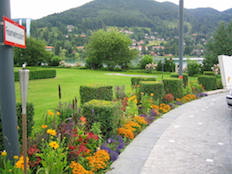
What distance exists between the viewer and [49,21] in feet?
316

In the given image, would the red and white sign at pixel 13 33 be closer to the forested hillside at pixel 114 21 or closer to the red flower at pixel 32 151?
the red flower at pixel 32 151

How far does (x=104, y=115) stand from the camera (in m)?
4.52

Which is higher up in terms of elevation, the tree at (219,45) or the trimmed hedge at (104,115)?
the tree at (219,45)

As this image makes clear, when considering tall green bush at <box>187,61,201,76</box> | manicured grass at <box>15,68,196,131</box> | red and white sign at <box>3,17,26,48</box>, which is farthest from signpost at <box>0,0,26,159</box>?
tall green bush at <box>187,61,201,76</box>

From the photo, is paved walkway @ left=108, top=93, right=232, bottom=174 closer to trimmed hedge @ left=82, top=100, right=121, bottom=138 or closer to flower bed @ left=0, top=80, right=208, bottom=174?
flower bed @ left=0, top=80, right=208, bottom=174

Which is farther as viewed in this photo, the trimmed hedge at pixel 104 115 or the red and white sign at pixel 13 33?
the trimmed hedge at pixel 104 115

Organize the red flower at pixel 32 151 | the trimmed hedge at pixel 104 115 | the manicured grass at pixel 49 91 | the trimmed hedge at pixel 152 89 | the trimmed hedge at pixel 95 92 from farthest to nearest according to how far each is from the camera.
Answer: the manicured grass at pixel 49 91 < the trimmed hedge at pixel 152 89 < the trimmed hedge at pixel 95 92 < the trimmed hedge at pixel 104 115 < the red flower at pixel 32 151

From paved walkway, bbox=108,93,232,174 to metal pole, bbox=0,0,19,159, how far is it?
142 centimetres

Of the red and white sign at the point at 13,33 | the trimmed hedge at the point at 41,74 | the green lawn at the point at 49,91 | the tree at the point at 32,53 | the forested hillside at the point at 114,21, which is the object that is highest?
the forested hillside at the point at 114,21

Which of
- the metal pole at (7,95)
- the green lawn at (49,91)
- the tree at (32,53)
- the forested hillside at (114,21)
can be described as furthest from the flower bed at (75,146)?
the forested hillside at (114,21)

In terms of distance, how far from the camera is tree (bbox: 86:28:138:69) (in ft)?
132

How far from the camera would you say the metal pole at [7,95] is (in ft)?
8.74

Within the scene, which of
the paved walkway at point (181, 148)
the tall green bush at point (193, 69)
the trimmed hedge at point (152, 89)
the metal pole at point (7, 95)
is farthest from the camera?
the tall green bush at point (193, 69)

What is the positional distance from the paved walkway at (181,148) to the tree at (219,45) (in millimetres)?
20994
